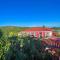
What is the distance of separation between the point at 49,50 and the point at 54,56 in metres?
0.19

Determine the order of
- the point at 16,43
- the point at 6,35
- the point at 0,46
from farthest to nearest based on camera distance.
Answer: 1. the point at 6,35
2. the point at 0,46
3. the point at 16,43

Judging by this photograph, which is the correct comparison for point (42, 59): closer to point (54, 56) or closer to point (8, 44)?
point (54, 56)

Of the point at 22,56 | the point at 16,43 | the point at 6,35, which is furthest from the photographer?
the point at 6,35

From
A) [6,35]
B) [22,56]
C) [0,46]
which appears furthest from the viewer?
[6,35]

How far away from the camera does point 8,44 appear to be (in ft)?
17.1

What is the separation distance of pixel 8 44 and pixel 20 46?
483 mm

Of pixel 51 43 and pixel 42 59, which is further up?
pixel 51 43

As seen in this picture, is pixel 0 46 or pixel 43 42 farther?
pixel 0 46

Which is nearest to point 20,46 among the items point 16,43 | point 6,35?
point 16,43

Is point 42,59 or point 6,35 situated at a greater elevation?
point 6,35

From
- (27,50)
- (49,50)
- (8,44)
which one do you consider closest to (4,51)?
(8,44)

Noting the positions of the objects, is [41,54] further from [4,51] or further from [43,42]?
[4,51]

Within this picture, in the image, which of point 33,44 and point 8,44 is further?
point 8,44

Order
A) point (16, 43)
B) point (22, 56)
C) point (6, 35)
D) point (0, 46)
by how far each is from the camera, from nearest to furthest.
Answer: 1. point (22, 56)
2. point (16, 43)
3. point (0, 46)
4. point (6, 35)
